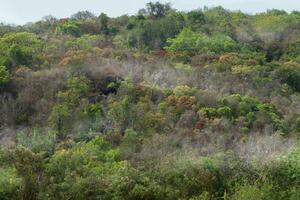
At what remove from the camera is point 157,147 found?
960 inches

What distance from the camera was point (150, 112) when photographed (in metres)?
28.9

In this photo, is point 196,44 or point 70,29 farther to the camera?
point 70,29

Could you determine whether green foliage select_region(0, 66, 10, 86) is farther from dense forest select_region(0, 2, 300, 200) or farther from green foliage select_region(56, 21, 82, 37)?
green foliage select_region(56, 21, 82, 37)

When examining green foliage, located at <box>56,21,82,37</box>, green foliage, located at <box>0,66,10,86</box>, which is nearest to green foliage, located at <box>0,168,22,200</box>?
green foliage, located at <box>0,66,10,86</box>

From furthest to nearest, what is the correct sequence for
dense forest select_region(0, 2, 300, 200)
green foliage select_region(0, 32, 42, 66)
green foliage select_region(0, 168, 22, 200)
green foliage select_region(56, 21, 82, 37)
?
1. green foliage select_region(56, 21, 82, 37)
2. green foliage select_region(0, 32, 42, 66)
3. dense forest select_region(0, 2, 300, 200)
4. green foliage select_region(0, 168, 22, 200)

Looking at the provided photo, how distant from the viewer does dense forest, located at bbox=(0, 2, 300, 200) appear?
18.5 m

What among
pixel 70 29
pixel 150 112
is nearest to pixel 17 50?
pixel 150 112

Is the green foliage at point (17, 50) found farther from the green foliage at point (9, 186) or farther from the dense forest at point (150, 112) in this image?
the green foliage at point (9, 186)

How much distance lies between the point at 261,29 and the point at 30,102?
28.2 meters

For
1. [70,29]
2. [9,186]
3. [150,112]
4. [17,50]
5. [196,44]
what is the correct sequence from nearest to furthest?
[9,186] → [150,112] → [17,50] → [196,44] → [70,29]

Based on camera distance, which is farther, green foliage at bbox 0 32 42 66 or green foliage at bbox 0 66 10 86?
green foliage at bbox 0 32 42 66

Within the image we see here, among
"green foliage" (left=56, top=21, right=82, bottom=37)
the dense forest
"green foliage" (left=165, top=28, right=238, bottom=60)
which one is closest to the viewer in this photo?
the dense forest

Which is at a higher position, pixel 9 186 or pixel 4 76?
pixel 4 76

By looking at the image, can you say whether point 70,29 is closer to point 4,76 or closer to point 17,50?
point 17,50
